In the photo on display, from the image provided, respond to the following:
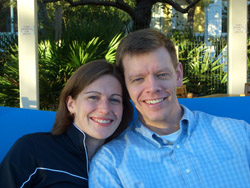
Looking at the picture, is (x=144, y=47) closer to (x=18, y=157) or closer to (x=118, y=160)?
(x=118, y=160)

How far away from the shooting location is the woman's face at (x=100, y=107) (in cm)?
190

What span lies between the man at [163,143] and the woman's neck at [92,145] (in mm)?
84

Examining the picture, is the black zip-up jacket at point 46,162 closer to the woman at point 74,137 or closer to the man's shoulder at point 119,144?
the woman at point 74,137

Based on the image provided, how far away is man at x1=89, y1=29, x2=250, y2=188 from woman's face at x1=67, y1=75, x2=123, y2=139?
98mm

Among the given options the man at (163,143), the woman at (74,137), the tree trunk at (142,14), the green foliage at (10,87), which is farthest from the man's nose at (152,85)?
the tree trunk at (142,14)

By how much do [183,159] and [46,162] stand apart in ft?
2.38

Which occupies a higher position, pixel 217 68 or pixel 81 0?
pixel 81 0

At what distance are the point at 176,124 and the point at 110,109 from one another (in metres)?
0.44

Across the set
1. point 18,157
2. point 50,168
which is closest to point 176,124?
point 50,168

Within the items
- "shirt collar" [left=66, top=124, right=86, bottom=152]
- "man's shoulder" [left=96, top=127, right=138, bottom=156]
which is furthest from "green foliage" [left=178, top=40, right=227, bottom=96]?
"shirt collar" [left=66, top=124, right=86, bottom=152]

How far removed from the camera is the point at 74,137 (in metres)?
1.90

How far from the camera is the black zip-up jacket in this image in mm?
1677

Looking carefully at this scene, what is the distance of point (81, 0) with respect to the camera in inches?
380

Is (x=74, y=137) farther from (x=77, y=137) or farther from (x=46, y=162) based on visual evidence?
(x=46, y=162)
